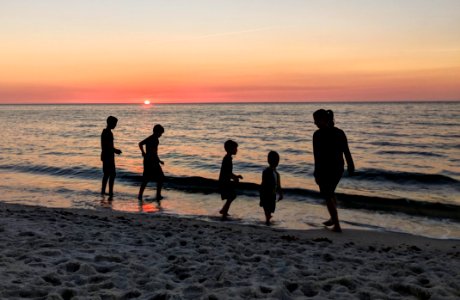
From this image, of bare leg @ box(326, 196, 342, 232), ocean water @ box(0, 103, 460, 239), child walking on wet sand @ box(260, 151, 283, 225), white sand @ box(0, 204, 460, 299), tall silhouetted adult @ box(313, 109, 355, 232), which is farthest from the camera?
ocean water @ box(0, 103, 460, 239)

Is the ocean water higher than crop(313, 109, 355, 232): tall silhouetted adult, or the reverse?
crop(313, 109, 355, 232): tall silhouetted adult

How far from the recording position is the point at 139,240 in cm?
599

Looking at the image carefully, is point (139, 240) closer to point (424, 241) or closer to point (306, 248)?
point (306, 248)

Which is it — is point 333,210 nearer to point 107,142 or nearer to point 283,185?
point 283,185

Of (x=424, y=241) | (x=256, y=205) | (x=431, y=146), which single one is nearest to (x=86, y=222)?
(x=256, y=205)

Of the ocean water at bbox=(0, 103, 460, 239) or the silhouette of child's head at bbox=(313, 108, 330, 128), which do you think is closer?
the silhouette of child's head at bbox=(313, 108, 330, 128)

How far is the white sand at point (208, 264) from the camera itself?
158 inches

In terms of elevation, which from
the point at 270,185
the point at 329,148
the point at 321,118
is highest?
the point at 321,118

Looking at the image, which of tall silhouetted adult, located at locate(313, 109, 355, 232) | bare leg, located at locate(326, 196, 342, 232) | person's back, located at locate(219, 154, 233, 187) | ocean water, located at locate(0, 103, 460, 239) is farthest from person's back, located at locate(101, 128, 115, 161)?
bare leg, located at locate(326, 196, 342, 232)

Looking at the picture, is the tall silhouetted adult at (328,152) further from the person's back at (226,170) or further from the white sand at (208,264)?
the person's back at (226,170)

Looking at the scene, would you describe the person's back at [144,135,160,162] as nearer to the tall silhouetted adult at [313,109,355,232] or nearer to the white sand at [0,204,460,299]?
the white sand at [0,204,460,299]

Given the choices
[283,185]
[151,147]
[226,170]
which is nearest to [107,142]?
[151,147]

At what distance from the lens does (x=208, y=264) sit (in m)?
4.89

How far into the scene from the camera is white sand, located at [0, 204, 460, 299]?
4.02 m
